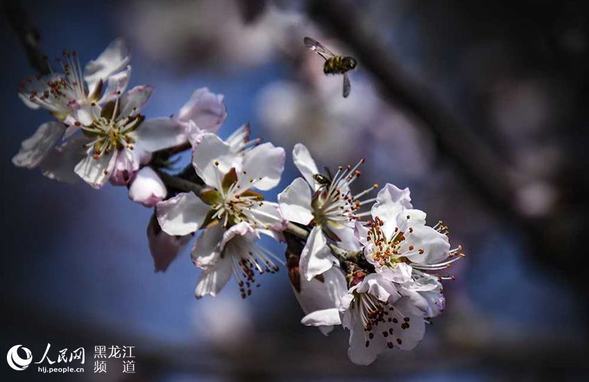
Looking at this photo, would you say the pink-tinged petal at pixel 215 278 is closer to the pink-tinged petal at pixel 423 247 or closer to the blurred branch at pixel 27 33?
the pink-tinged petal at pixel 423 247

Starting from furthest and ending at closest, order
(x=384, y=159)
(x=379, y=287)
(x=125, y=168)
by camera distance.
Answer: (x=384, y=159) → (x=125, y=168) → (x=379, y=287)

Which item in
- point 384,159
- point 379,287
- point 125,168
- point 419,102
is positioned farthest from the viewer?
point 384,159

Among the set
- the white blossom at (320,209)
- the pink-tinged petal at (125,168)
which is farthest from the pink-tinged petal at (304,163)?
the pink-tinged petal at (125,168)

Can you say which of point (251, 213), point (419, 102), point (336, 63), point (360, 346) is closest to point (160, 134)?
point (251, 213)

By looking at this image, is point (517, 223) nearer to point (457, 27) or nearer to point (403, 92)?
point (403, 92)

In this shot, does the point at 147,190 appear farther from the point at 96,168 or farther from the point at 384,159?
the point at 384,159

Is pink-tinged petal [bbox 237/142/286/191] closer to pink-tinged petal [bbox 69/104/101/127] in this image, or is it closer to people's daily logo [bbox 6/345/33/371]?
pink-tinged petal [bbox 69/104/101/127]
